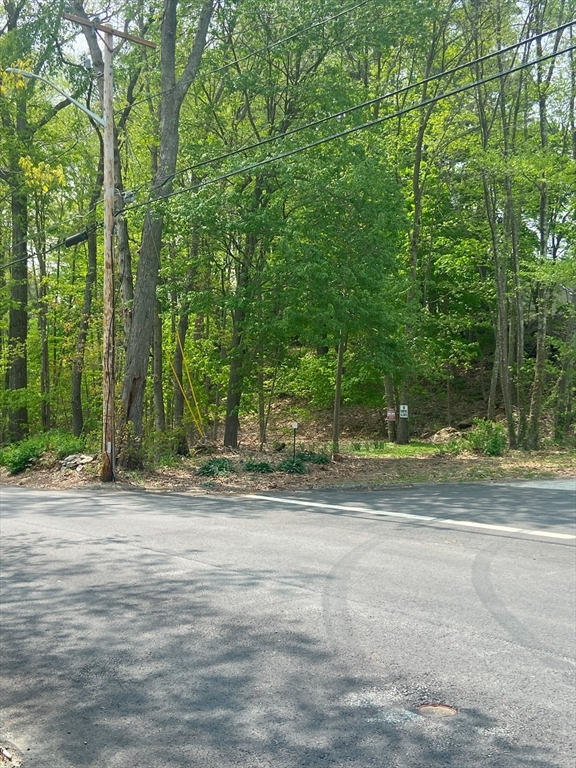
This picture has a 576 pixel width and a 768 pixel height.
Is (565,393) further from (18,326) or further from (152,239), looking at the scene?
(18,326)

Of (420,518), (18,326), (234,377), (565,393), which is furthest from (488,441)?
(18,326)

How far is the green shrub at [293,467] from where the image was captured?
732 inches

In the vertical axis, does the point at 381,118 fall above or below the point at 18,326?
above

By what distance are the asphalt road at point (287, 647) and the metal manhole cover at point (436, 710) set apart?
0.06 metres

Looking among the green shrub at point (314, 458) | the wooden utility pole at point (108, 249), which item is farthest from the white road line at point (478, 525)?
the wooden utility pole at point (108, 249)

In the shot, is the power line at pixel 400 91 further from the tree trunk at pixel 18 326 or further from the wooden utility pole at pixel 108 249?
the tree trunk at pixel 18 326

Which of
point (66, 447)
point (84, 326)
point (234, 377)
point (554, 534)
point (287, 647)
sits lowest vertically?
point (554, 534)

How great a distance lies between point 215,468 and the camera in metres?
18.5

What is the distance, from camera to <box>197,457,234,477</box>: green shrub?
18.3 m

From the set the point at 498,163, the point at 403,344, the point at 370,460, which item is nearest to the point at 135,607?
the point at 370,460

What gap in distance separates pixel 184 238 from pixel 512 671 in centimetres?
1843

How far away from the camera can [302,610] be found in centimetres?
643

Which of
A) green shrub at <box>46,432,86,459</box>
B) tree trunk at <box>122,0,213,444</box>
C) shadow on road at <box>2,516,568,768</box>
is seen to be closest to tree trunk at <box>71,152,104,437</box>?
green shrub at <box>46,432,86,459</box>

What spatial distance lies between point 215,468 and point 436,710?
562 inches
